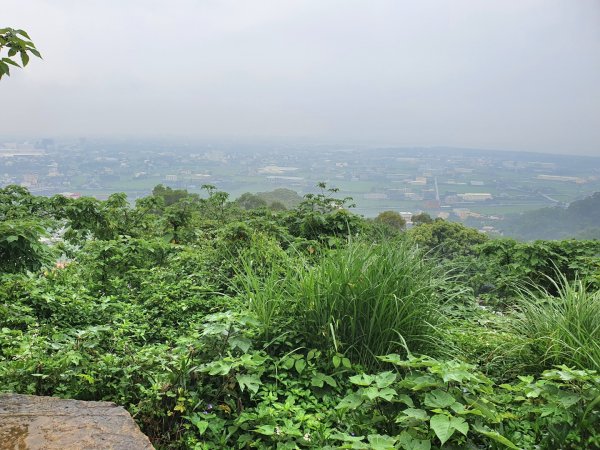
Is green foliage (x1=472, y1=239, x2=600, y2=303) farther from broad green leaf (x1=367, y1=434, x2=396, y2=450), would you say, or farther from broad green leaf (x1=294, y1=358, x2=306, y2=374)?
broad green leaf (x1=367, y1=434, x2=396, y2=450)

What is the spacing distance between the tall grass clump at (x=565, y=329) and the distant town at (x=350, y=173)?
8.55 ft

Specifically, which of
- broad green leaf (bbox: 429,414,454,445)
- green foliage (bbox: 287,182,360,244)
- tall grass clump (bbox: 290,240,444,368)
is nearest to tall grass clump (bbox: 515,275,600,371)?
tall grass clump (bbox: 290,240,444,368)

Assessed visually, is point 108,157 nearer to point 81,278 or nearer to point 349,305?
point 81,278

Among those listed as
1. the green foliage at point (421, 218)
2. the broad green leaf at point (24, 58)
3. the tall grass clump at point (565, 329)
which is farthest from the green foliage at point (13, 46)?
the green foliage at point (421, 218)

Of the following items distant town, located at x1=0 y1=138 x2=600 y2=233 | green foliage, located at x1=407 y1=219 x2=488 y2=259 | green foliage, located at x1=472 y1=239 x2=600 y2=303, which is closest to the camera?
green foliage, located at x1=472 y1=239 x2=600 y2=303

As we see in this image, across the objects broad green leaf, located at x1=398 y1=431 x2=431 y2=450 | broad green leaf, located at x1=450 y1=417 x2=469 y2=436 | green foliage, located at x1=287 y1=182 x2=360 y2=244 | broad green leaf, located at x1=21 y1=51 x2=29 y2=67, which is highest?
broad green leaf, located at x1=21 y1=51 x2=29 y2=67

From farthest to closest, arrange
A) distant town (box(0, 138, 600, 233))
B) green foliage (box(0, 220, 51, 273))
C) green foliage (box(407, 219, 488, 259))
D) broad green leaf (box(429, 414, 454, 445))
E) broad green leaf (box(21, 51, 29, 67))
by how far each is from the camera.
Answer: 1. distant town (box(0, 138, 600, 233))
2. green foliage (box(407, 219, 488, 259))
3. green foliage (box(0, 220, 51, 273))
4. broad green leaf (box(21, 51, 29, 67))
5. broad green leaf (box(429, 414, 454, 445))

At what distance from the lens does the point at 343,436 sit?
1.19m

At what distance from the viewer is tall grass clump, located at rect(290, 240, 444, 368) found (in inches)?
72.7

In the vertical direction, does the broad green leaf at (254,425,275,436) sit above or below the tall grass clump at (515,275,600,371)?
below

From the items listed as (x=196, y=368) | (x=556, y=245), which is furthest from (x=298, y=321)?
(x=556, y=245)

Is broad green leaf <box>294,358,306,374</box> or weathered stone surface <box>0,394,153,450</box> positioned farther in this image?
broad green leaf <box>294,358,306,374</box>

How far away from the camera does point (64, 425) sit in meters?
1.29

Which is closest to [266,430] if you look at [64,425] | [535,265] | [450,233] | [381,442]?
[381,442]
